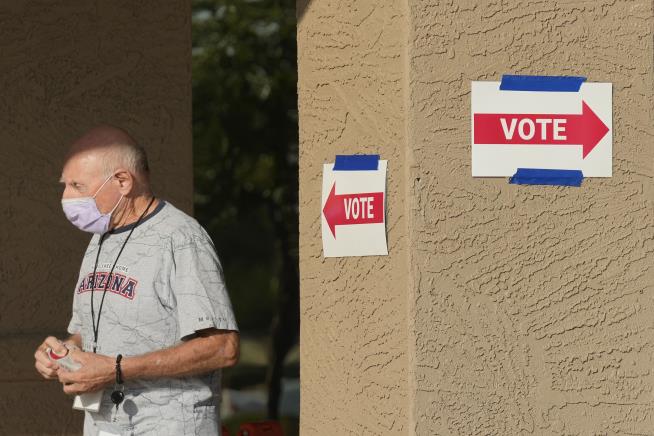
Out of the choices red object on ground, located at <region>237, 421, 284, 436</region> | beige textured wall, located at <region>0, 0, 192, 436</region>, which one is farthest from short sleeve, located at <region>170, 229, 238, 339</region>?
beige textured wall, located at <region>0, 0, 192, 436</region>

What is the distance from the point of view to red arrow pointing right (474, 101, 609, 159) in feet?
13.9

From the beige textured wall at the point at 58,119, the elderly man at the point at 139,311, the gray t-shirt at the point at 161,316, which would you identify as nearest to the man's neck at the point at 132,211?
the elderly man at the point at 139,311

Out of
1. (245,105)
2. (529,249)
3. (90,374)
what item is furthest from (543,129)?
(245,105)

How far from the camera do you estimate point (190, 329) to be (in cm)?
415

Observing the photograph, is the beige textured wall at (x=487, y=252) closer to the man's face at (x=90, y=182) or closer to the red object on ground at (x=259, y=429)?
the man's face at (x=90, y=182)

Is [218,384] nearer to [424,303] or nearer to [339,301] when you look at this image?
[339,301]

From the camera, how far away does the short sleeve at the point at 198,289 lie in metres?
4.15

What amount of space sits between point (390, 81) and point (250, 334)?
24548 millimetres

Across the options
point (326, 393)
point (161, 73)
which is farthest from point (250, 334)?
point (326, 393)

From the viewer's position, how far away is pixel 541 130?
14.1ft

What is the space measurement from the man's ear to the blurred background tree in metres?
7.54

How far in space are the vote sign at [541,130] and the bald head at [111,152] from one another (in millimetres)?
1077

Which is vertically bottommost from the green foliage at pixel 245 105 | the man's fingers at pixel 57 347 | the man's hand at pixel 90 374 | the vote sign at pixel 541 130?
the man's hand at pixel 90 374

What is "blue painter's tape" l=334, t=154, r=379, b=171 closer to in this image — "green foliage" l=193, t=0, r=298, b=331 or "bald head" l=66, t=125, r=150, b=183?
"bald head" l=66, t=125, r=150, b=183
